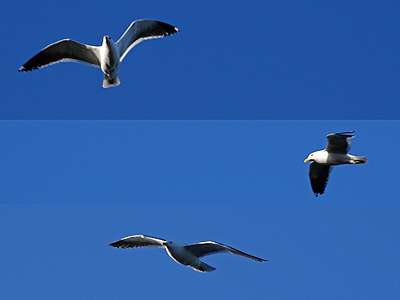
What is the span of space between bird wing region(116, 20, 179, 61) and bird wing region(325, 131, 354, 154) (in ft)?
6.17

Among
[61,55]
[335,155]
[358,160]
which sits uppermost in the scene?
[61,55]

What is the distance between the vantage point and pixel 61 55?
641 centimetres

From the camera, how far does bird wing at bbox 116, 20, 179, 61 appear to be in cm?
609

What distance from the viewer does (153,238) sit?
6074 millimetres

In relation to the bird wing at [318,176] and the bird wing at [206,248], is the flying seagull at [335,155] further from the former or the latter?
the bird wing at [206,248]

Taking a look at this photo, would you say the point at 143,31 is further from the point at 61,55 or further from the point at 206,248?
the point at 206,248

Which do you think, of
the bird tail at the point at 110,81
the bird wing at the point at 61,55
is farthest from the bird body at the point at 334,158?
the bird wing at the point at 61,55

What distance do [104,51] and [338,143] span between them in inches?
100

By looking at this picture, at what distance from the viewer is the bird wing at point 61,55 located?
624 centimetres

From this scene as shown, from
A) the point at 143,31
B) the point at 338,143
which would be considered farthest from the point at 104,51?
the point at 338,143

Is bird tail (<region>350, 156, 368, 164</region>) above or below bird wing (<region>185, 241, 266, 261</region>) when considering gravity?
above

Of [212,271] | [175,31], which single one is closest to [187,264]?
[212,271]

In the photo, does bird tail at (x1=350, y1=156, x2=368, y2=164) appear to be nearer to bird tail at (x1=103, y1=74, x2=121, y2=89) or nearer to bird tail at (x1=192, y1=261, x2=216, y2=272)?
bird tail at (x1=192, y1=261, x2=216, y2=272)

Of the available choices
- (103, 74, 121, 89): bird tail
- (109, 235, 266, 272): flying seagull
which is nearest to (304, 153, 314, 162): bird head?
(109, 235, 266, 272): flying seagull
